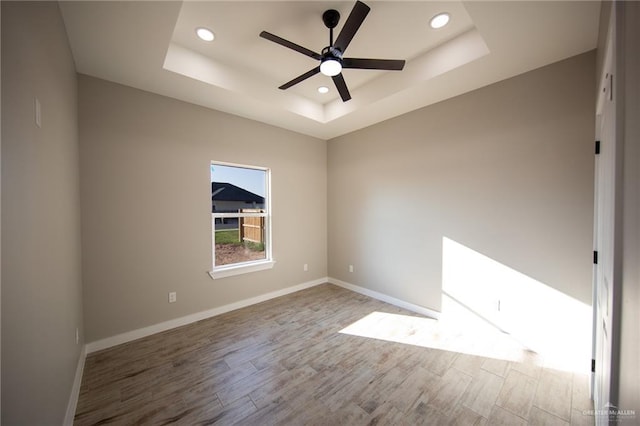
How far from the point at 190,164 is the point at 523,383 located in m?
4.04

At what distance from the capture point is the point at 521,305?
2.50m

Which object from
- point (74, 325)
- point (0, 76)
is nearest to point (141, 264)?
point (74, 325)

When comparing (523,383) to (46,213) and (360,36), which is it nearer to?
(360,36)

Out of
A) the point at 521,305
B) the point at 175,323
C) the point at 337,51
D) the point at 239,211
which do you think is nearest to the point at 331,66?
the point at 337,51

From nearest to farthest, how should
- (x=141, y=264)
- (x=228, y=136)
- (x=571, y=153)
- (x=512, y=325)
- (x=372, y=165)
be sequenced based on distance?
(x=571, y=153) → (x=512, y=325) → (x=141, y=264) → (x=228, y=136) → (x=372, y=165)

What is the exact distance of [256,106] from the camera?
3.18 m

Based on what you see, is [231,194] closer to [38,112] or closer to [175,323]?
[175,323]

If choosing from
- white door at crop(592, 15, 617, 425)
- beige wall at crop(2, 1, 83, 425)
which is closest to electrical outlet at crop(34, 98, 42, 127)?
beige wall at crop(2, 1, 83, 425)

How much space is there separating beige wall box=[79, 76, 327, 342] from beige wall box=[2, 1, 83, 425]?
658 millimetres

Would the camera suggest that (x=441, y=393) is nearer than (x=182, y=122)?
Yes

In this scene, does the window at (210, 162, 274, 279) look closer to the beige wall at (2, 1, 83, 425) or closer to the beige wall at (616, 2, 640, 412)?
the beige wall at (2, 1, 83, 425)

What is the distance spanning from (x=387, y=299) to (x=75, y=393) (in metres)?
3.45

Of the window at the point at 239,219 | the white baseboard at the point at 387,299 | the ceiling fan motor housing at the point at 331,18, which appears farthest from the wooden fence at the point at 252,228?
the ceiling fan motor housing at the point at 331,18

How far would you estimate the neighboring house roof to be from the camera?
11.0 ft
